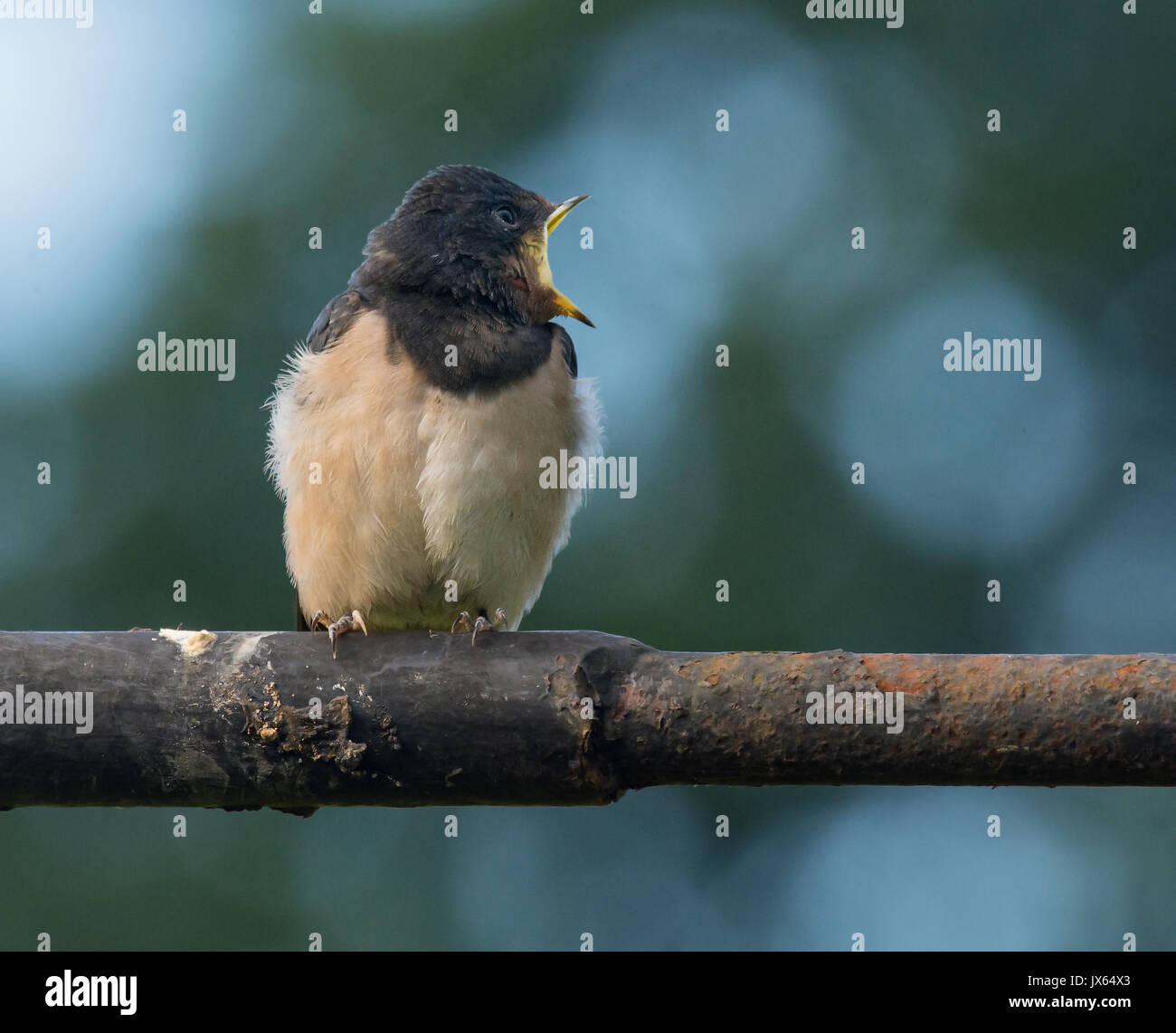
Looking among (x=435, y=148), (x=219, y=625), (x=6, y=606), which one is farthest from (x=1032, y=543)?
(x=6, y=606)

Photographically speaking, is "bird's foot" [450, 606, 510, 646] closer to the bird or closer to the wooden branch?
the bird

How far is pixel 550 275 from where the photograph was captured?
13.9 feet

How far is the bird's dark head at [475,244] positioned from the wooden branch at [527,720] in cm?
159

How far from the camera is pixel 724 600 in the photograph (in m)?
7.65

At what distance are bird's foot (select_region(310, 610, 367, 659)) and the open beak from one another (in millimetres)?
1074

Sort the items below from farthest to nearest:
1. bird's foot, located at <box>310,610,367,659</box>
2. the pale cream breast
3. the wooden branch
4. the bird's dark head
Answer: the bird's dark head → the pale cream breast → bird's foot, located at <box>310,610,367,659</box> → the wooden branch

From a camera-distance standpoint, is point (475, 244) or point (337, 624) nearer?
point (337, 624)

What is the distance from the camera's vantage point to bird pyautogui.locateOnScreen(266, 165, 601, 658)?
3.90 meters

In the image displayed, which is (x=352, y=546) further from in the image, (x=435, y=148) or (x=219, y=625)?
(x=435, y=148)

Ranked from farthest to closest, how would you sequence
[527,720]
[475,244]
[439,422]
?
[475,244] → [439,422] → [527,720]

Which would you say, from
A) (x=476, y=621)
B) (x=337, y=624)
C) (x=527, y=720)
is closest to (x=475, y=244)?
(x=476, y=621)

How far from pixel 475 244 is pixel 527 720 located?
1.94 metres

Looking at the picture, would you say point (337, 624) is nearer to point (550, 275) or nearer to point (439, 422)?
point (439, 422)

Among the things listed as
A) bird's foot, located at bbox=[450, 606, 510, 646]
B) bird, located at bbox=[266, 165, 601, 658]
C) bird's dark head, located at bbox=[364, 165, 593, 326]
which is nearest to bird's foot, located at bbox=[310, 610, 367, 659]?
bird, located at bbox=[266, 165, 601, 658]
